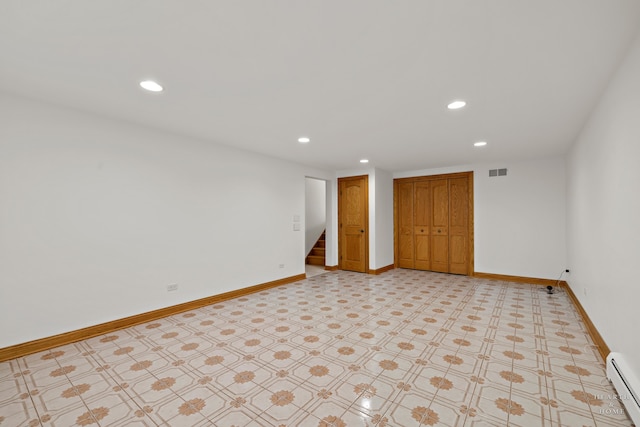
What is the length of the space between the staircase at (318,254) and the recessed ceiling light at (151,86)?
20.2 feet

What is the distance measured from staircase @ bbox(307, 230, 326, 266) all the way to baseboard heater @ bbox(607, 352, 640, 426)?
243 inches

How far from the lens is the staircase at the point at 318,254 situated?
807 centimetres

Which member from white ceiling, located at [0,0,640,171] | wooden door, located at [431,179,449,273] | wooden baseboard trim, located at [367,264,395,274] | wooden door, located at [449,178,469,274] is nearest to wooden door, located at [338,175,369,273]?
wooden baseboard trim, located at [367,264,395,274]

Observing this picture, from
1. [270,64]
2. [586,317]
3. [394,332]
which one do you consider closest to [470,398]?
[394,332]

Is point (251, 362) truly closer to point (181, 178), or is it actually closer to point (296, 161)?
point (181, 178)

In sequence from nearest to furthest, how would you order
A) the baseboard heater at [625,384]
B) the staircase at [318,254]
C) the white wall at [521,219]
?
1. the baseboard heater at [625,384]
2. the white wall at [521,219]
3. the staircase at [318,254]

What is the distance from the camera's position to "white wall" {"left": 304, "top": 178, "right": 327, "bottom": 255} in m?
8.79

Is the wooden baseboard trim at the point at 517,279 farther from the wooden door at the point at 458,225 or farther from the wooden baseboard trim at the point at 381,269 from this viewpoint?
the wooden baseboard trim at the point at 381,269

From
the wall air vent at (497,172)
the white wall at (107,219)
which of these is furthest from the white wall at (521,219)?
the white wall at (107,219)

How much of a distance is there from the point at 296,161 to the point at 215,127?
233cm


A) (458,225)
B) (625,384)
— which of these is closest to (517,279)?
(458,225)

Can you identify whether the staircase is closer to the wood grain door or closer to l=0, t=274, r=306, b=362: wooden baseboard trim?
the wood grain door

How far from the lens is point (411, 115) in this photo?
314 cm

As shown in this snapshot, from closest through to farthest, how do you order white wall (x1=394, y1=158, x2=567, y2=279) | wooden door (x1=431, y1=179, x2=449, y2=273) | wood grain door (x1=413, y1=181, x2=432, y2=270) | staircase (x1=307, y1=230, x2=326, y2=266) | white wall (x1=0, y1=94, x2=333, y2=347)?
white wall (x1=0, y1=94, x2=333, y2=347) < white wall (x1=394, y1=158, x2=567, y2=279) < wooden door (x1=431, y1=179, x2=449, y2=273) < wood grain door (x1=413, y1=181, x2=432, y2=270) < staircase (x1=307, y1=230, x2=326, y2=266)
